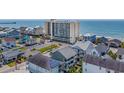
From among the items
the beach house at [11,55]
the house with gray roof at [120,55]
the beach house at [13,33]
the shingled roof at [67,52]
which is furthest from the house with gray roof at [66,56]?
the beach house at [13,33]

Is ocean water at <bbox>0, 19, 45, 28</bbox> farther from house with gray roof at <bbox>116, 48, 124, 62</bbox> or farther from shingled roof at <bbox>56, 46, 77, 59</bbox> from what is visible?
house with gray roof at <bbox>116, 48, 124, 62</bbox>

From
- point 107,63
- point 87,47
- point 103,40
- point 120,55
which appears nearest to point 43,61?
point 87,47

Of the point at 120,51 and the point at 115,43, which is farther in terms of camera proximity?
the point at 115,43

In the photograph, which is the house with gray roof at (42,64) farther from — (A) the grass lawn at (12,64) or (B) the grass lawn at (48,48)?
(A) the grass lawn at (12,64)

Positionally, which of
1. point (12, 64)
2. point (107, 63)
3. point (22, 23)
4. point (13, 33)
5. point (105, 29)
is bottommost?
point (12, 64)

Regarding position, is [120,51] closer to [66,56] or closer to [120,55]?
[120,55]

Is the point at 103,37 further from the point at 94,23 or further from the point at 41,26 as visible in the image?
the point at 41,26
